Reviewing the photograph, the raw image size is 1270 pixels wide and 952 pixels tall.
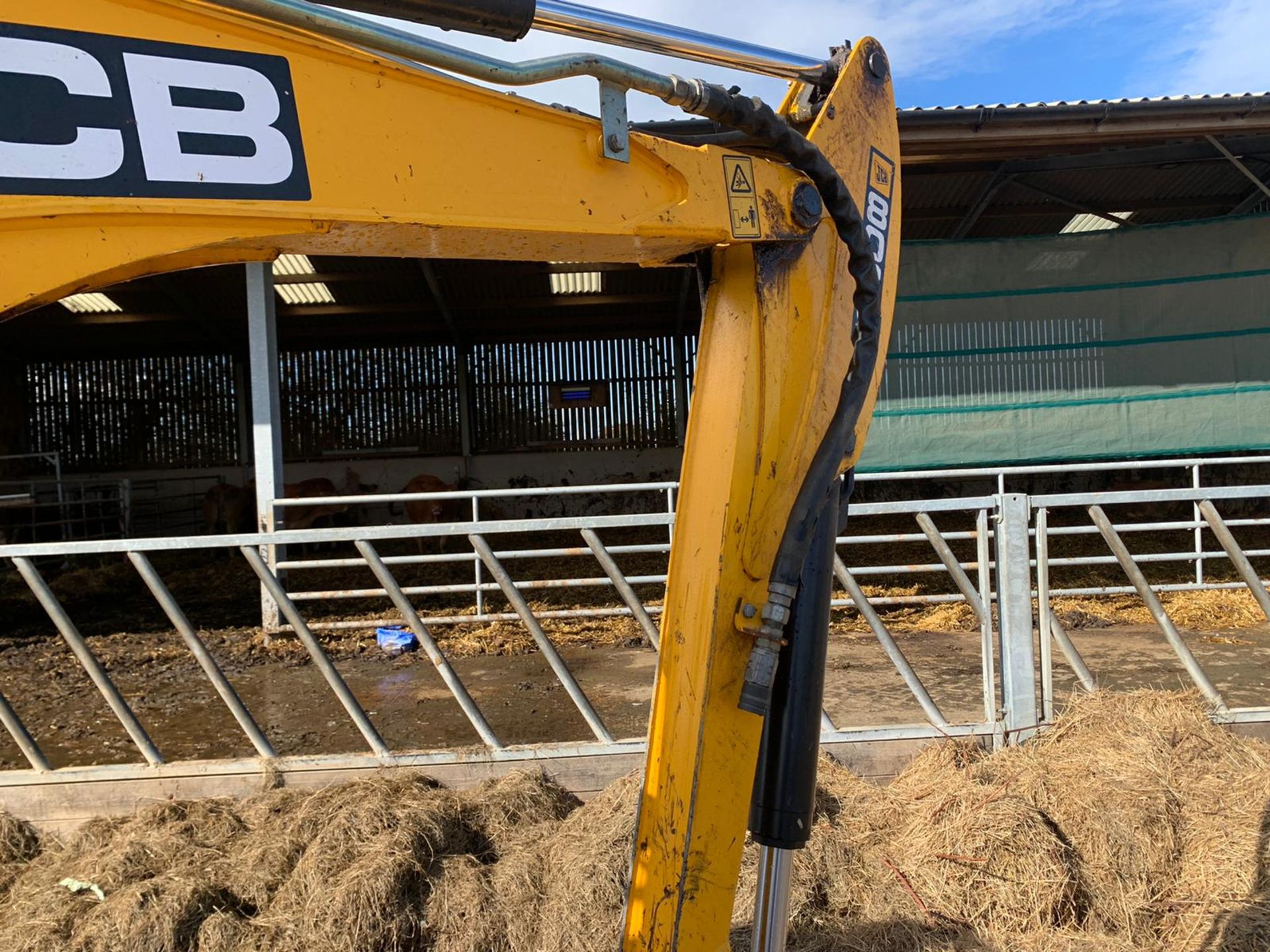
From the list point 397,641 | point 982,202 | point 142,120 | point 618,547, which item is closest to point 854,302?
point 142,120

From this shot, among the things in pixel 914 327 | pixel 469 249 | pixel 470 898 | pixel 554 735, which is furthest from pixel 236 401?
pixel 469 249

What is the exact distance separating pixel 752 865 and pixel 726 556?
194cm

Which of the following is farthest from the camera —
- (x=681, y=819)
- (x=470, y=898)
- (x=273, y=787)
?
(x=273, y=787)

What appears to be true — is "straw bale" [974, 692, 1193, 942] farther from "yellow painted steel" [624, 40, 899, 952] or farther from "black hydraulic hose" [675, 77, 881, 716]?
"black hydraulic hose" [675, 77, 881, 716]

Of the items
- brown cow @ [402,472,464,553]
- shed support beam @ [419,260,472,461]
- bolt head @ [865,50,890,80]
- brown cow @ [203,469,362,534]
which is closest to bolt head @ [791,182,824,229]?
bolt head @ [865,50,890,80]

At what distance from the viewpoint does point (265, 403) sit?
823 centimetres

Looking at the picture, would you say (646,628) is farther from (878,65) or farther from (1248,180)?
(1248,180)

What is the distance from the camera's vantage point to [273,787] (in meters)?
3.71

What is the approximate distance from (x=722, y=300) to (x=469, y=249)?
0.48 metres

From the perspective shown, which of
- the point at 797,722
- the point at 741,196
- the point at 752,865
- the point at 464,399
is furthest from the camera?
the point at 464,399

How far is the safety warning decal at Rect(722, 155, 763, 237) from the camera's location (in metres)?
1.61

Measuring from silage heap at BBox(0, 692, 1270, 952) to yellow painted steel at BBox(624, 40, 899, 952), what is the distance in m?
1.38

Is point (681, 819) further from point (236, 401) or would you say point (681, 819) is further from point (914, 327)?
point (236, 401)

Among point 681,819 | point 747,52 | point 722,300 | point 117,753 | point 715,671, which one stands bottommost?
point 117,753
